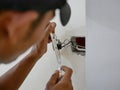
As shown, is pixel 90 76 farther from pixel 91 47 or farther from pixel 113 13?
pixel 113 13

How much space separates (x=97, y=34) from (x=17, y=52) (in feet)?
1.62

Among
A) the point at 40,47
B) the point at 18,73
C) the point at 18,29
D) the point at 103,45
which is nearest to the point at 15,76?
the point at 18,73

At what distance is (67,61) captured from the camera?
1.24m

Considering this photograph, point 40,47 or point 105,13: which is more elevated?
point 105,13

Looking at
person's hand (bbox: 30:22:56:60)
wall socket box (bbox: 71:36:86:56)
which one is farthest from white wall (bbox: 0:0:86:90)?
person's hand (bbox: 30:22:56:60)

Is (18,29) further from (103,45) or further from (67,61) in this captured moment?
(67,61)

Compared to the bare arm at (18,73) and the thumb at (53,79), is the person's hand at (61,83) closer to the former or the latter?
the thumb at (53,79)

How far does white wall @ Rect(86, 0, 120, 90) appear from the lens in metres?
0.84

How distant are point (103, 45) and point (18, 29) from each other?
566mm

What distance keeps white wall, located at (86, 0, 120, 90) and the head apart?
0.44 m

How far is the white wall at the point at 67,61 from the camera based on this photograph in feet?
3.76

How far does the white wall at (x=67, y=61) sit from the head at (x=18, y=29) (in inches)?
27.6

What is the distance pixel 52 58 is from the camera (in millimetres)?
1262

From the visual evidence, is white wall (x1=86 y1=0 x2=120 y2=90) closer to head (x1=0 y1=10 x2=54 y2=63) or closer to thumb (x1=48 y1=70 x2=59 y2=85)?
thumb (x1=48 y1=70 x2=59 y2=85)
